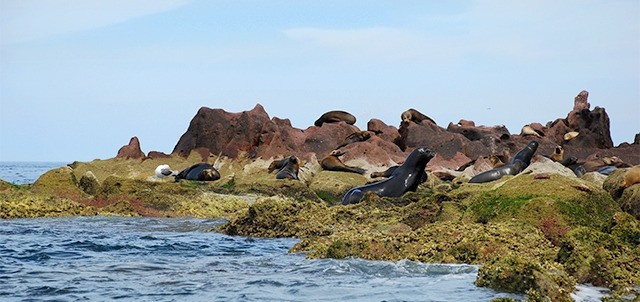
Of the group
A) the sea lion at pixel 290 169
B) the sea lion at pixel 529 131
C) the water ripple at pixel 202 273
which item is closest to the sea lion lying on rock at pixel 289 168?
the sea lion at pixel 290 169

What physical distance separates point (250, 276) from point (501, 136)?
2969cm

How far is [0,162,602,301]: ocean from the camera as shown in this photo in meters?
8.85

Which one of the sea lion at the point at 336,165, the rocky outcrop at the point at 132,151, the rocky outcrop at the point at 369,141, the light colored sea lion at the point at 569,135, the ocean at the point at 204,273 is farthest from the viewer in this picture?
the light colored sea lion at the point at 569,135

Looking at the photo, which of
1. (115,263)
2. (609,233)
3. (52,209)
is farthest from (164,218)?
(609,233)

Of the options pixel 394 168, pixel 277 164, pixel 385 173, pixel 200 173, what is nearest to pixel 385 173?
pixel 385 173

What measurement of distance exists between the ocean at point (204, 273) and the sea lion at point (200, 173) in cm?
1396

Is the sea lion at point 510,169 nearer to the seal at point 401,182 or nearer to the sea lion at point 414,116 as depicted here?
the seal at point 401,182

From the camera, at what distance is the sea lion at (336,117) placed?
42000mm

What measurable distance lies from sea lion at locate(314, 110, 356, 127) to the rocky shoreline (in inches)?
138

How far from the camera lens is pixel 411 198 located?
1780 cm

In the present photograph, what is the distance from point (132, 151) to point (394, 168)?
12.8m

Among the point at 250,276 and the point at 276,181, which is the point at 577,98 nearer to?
the point at 276,181

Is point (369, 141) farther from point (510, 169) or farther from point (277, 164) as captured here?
point (510, 169)

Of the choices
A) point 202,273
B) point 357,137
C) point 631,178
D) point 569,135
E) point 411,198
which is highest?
point 569,135
